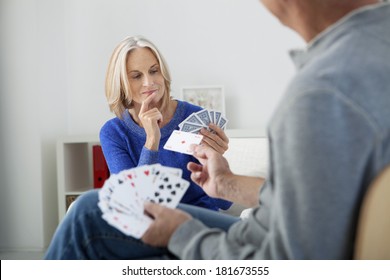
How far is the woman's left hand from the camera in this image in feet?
6.28

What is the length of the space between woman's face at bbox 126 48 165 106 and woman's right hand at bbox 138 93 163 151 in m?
0.07

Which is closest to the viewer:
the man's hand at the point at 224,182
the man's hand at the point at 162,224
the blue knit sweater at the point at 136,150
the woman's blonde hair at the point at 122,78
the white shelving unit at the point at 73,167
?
the man's hand at the point at 162,224

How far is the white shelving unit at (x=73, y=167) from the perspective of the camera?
3.75 meters

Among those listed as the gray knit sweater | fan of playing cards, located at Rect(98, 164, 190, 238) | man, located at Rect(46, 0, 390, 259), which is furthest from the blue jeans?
the gray knit sweater

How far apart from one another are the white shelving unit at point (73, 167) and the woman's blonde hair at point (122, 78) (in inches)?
59.8

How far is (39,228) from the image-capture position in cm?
370

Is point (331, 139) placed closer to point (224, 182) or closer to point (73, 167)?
point (224, 182)

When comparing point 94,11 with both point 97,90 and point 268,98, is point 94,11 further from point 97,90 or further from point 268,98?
point 268,98

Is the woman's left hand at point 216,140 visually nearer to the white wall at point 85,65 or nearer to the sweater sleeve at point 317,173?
the sweater sleeve at point 317,173

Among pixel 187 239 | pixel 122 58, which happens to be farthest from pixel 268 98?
pixel 187 239

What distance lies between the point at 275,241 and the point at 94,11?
136 inches

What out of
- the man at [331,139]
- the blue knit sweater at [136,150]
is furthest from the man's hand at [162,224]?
the blue knit sweater at [136,150]

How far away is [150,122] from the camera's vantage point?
2.01 metres

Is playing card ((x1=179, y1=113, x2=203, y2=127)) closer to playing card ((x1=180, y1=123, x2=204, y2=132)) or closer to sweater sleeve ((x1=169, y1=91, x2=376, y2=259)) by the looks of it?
playing card ((x1=180, y1=123, x2=204, y2=132))
